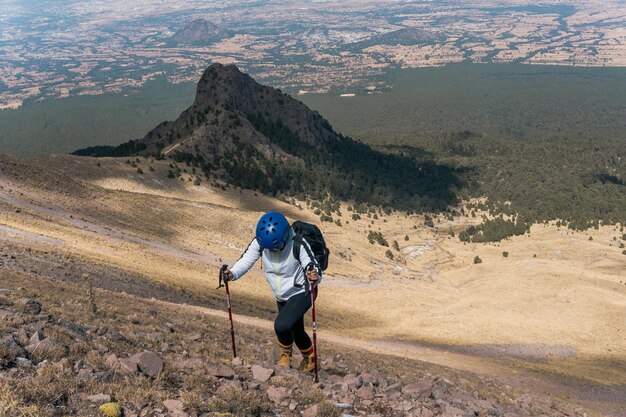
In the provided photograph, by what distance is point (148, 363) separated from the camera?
8445 millimetres

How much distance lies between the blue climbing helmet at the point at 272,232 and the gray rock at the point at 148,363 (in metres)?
2.78

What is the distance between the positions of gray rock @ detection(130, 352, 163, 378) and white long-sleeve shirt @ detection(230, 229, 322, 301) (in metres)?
2.12

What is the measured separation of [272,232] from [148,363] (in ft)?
10.4

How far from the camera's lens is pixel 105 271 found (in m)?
21.7

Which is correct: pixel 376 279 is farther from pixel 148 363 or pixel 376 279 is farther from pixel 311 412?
pixel 148 363

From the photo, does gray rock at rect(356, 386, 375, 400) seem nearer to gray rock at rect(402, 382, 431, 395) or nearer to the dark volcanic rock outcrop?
gray rock at rect(402, 382, 431, 395)

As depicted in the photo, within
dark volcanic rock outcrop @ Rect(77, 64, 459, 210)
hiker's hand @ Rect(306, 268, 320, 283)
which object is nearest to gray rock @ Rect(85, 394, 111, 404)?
hiker's hand @ Rect(306, 268, 320, 283)

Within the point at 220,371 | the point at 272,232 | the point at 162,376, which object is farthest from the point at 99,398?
the point at 272,232

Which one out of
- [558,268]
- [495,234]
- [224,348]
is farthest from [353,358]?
[495,234]

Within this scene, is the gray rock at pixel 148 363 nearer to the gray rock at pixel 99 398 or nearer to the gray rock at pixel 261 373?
the gray rock at pixel 99 398

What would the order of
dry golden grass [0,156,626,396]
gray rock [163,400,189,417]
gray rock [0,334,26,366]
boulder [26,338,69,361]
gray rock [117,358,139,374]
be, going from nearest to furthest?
gray rock [163,400,189,417] < gray rock [0,334,26,366] < boulder [26,338,69,361] < gray rock [117,358,139,374] < dry golden grass [0,156,626,396]

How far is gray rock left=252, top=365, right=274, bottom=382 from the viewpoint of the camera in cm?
915

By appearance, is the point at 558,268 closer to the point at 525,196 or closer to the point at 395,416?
the point at 395,416

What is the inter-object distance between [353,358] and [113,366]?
331 inches
